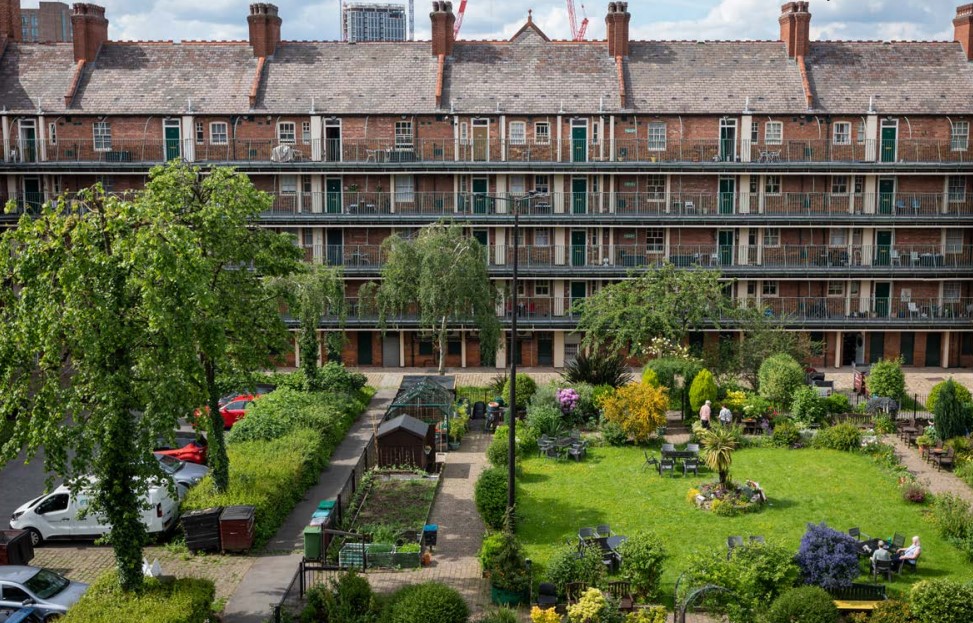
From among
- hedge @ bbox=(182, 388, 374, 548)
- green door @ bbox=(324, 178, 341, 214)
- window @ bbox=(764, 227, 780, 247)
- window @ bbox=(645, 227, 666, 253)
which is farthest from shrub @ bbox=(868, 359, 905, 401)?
green door @ bbox=(324, 178, 341, 214)

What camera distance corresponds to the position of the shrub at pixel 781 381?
3375cm

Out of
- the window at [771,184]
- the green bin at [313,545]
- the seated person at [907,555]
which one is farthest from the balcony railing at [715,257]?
the seated person at [907,555]

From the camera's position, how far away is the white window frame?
4341 centimetres

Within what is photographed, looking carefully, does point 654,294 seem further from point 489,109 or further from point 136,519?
point 136,519

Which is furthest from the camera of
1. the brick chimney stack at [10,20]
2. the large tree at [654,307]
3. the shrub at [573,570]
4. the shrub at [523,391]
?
the brick chimney stack at [10,20]

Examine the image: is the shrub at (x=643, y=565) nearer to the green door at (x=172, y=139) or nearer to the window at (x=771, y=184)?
the window at (x=771, y=184)

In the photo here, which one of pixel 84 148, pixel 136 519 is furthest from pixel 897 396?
pixel 84 148

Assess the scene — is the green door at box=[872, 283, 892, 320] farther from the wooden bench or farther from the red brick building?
the wooden bench

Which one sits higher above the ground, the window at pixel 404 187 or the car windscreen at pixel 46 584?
the window at pixel 404 187

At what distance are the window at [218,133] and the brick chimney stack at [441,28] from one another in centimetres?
984

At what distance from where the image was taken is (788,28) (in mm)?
45469

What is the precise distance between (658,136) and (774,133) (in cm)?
489

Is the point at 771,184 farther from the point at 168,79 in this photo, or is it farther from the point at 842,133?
the point at 168,79

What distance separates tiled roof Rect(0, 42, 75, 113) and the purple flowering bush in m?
36.7
